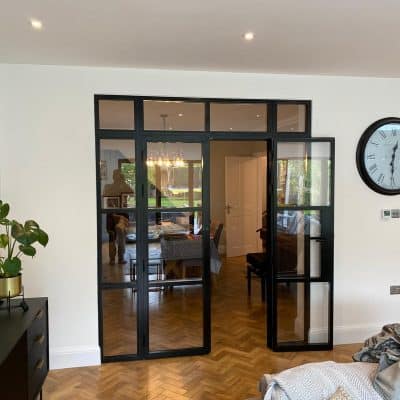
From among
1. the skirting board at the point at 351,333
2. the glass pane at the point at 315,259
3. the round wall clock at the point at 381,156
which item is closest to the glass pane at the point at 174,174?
the glass pane at the point at 315,259

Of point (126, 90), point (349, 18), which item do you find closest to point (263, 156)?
point (126, 90)

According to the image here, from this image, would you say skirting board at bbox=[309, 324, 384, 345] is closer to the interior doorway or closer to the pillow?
the pillow

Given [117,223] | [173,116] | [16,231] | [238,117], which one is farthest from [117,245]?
[238,117]

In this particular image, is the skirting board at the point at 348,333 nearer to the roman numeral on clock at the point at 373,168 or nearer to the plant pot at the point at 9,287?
the roman numeral on clock at the point at 373,168

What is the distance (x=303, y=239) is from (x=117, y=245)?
5.84 ft

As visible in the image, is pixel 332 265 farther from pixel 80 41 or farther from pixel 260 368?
pixel 80 41

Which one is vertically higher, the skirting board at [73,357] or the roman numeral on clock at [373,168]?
the roman numeral on clock at [373,168]

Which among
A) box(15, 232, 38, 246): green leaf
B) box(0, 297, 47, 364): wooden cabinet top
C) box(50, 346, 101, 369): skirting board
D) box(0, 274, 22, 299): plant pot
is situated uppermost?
box(15, 232, 38, 246): green leaf

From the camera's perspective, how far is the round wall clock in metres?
3.68

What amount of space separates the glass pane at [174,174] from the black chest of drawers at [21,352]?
140 cm

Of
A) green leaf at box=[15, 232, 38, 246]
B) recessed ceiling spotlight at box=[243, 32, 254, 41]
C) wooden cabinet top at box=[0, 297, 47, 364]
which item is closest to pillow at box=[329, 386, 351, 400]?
wooden cabinet top at box=[0, 297, 47, 364]

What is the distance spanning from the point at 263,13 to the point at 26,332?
2.33m

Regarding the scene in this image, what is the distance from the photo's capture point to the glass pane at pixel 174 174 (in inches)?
135

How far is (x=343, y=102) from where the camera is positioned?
3660 millimetres
